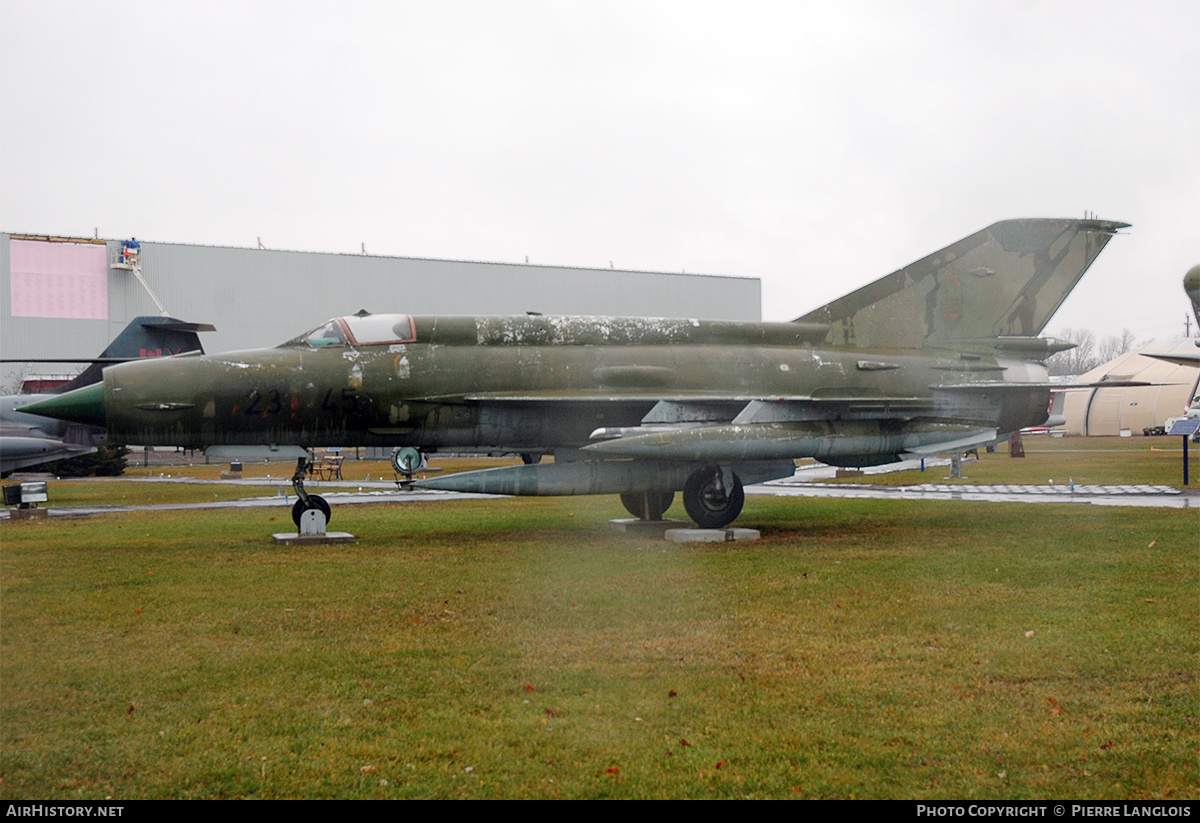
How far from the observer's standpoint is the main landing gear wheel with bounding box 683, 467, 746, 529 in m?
13.5

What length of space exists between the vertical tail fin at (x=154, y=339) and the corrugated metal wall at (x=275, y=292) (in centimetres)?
1001

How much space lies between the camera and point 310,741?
4.46 metres

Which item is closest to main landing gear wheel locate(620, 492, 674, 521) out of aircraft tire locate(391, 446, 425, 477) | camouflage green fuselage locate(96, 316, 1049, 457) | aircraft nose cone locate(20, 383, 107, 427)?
camouflage green fuselage locate(96, 316, 1049, 457)

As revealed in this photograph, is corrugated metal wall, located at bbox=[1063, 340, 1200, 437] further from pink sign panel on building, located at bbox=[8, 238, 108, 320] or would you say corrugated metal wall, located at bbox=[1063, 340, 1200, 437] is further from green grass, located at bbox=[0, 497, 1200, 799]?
green grass, located at bbox=[0, 497, 1200, 799]

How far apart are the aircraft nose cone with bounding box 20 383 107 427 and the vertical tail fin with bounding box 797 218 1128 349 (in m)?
10.1

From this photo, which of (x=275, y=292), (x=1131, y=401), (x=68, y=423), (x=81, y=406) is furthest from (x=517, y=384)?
(x=1131, y=401)

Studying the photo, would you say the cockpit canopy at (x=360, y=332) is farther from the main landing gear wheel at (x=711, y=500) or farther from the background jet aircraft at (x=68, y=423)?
the background jet aircraft at (x=68, y=423)

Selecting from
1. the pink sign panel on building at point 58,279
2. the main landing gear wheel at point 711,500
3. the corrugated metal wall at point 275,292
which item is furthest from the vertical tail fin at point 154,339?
the pink sign panel on building at point 58,279

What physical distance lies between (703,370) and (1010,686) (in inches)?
356

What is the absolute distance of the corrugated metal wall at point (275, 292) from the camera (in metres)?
30.7

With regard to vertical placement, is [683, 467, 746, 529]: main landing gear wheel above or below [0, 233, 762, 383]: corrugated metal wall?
below

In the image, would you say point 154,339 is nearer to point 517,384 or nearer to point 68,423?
point 68,423
